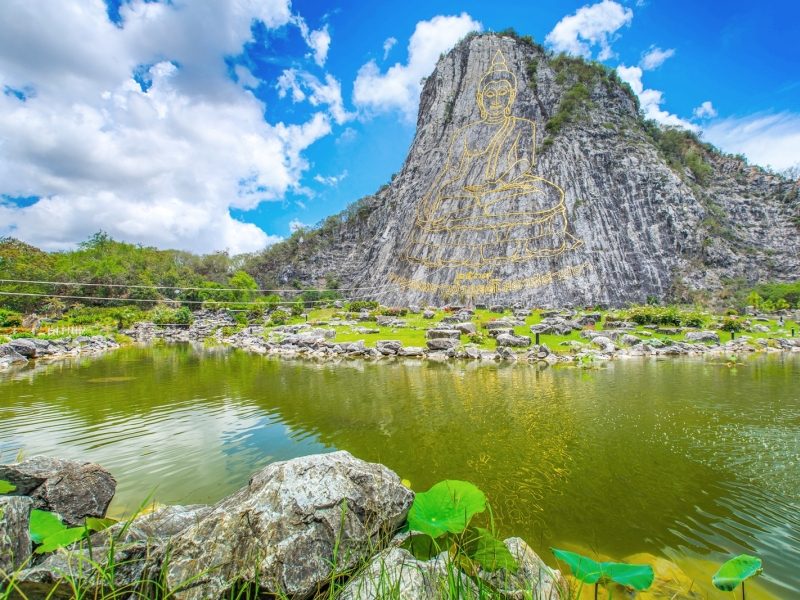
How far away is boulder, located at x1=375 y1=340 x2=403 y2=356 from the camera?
21703 mm

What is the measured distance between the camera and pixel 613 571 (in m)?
2.39

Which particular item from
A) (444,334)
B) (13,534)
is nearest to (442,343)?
(444,334)

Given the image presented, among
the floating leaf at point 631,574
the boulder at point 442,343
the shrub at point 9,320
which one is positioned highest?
A: the shrub at point 9,320

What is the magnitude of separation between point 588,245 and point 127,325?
50.7 metres

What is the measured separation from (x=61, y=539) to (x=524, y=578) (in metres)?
3.40

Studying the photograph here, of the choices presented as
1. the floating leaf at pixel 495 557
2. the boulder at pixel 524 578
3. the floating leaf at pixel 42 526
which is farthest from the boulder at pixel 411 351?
the floating leaf at pixel 42 526

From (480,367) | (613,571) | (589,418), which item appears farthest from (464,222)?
(613,571)

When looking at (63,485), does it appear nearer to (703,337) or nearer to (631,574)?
(631,574)

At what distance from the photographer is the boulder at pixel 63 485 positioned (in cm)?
401

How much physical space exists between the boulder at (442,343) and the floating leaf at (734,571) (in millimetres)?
18870

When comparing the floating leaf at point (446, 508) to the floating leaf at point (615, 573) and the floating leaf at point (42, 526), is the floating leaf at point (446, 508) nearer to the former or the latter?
the floating leaf at point (615, 573)

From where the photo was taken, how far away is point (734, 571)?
2316 mm

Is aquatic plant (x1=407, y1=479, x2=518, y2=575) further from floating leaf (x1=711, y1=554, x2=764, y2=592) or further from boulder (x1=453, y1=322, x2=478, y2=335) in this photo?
boulder (x1=453, y1=322, x2=478, y2=335)

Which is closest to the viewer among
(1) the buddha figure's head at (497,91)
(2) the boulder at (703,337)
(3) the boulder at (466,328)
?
(2) the boulder at (703,337)
